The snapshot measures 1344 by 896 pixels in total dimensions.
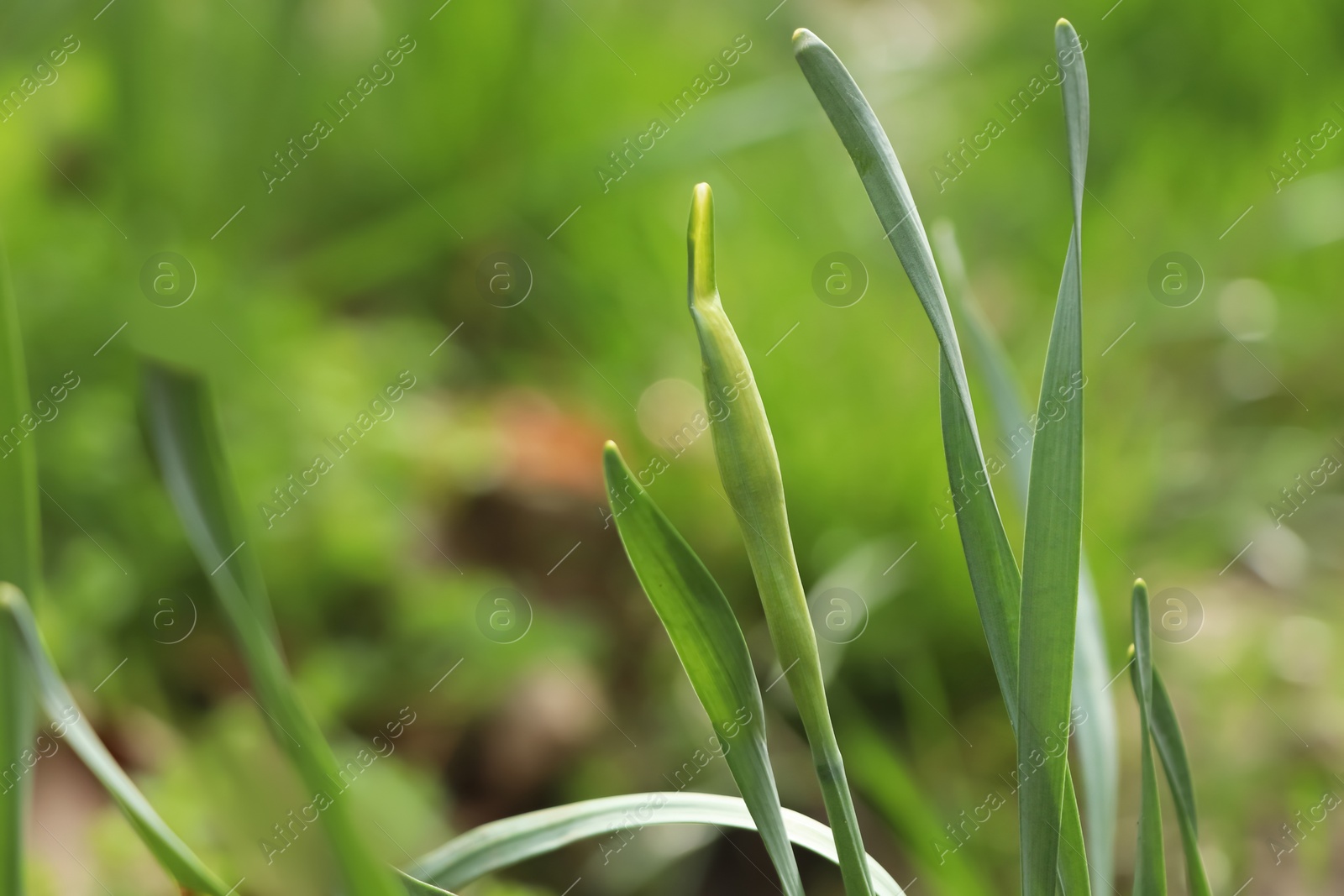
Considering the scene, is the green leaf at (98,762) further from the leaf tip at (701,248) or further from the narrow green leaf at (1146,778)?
the narrow green leaf at (1146,778)

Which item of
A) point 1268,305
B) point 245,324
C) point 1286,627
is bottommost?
point 1286,627

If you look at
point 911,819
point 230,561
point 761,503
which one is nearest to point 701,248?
point 761,503

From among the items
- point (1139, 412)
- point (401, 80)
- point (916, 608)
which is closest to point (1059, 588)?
→ point (916, 608)

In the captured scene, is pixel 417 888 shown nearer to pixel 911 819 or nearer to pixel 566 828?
pixel 566 828

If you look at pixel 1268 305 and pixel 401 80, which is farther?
pixel 401 80

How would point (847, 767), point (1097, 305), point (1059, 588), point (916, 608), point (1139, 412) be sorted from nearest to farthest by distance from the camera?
point (1059, 588) → point (847, 767) → point (916, 608) → point (1139, 412) → point (1097, 305)

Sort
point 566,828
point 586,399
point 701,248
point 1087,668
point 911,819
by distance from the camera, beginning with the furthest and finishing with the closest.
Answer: point 586,399 < point 911,819 < point 1087,668 < point 566,828 < point 701,248

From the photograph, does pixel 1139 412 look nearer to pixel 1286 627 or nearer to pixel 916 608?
pixel 1286 627
